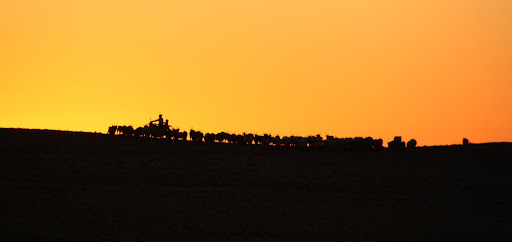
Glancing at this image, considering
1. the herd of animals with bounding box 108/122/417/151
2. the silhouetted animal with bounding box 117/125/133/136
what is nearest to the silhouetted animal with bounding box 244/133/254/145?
the herd of animals with bounding box 108/122/417/151

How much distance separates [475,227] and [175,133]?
2657cm

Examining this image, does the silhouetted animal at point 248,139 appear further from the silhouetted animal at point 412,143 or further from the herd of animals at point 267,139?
the silhouetted animal at point 412,143

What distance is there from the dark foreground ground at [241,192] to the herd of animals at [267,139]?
2.49 meters

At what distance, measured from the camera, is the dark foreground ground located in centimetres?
2398

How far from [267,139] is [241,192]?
735 inches

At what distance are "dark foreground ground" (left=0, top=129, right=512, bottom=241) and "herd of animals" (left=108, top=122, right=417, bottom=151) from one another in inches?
97.9

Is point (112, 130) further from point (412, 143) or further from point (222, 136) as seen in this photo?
point (412, 143)

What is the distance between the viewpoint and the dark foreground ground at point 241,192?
23984 millimetres

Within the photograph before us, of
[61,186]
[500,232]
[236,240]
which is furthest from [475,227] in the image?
[61,186]

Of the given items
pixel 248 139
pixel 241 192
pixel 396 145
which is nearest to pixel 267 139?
pixel 248 139

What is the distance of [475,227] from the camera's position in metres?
25.5

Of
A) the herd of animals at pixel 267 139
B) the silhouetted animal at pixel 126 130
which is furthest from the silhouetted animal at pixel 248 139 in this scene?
the silhouetted animal at pixel 126 130

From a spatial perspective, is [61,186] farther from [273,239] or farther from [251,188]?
[273,239]

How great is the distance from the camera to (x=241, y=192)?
31.2 m
